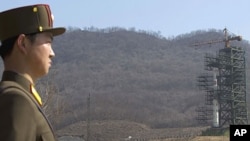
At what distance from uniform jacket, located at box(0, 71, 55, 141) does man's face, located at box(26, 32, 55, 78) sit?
0.45 ft

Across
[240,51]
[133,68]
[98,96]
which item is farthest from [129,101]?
[240,51]

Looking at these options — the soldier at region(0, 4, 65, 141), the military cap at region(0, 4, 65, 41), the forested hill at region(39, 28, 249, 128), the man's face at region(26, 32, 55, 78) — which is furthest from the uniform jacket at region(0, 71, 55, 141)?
the forested hill at region(39, 28, 249, 128)

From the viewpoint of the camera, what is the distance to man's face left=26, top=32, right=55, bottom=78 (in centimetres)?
222

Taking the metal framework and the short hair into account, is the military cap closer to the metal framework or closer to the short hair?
the short hair

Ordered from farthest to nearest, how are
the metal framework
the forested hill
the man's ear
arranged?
the forested hill < the metal framework < the man's ear

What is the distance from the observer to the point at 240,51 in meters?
67.6

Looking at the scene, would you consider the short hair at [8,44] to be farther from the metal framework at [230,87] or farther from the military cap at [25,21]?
the metal framework at [230,87]

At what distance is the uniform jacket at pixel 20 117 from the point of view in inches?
75.4

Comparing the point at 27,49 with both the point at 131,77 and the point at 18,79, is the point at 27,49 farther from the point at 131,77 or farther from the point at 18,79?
the point at 131,77

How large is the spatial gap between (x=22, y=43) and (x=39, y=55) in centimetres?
8

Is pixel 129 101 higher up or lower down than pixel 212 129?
lower down

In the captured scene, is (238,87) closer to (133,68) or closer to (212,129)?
(212,129)

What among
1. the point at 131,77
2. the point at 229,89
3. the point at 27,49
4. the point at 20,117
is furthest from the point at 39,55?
the point at 131,77

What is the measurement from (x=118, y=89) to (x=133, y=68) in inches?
916
